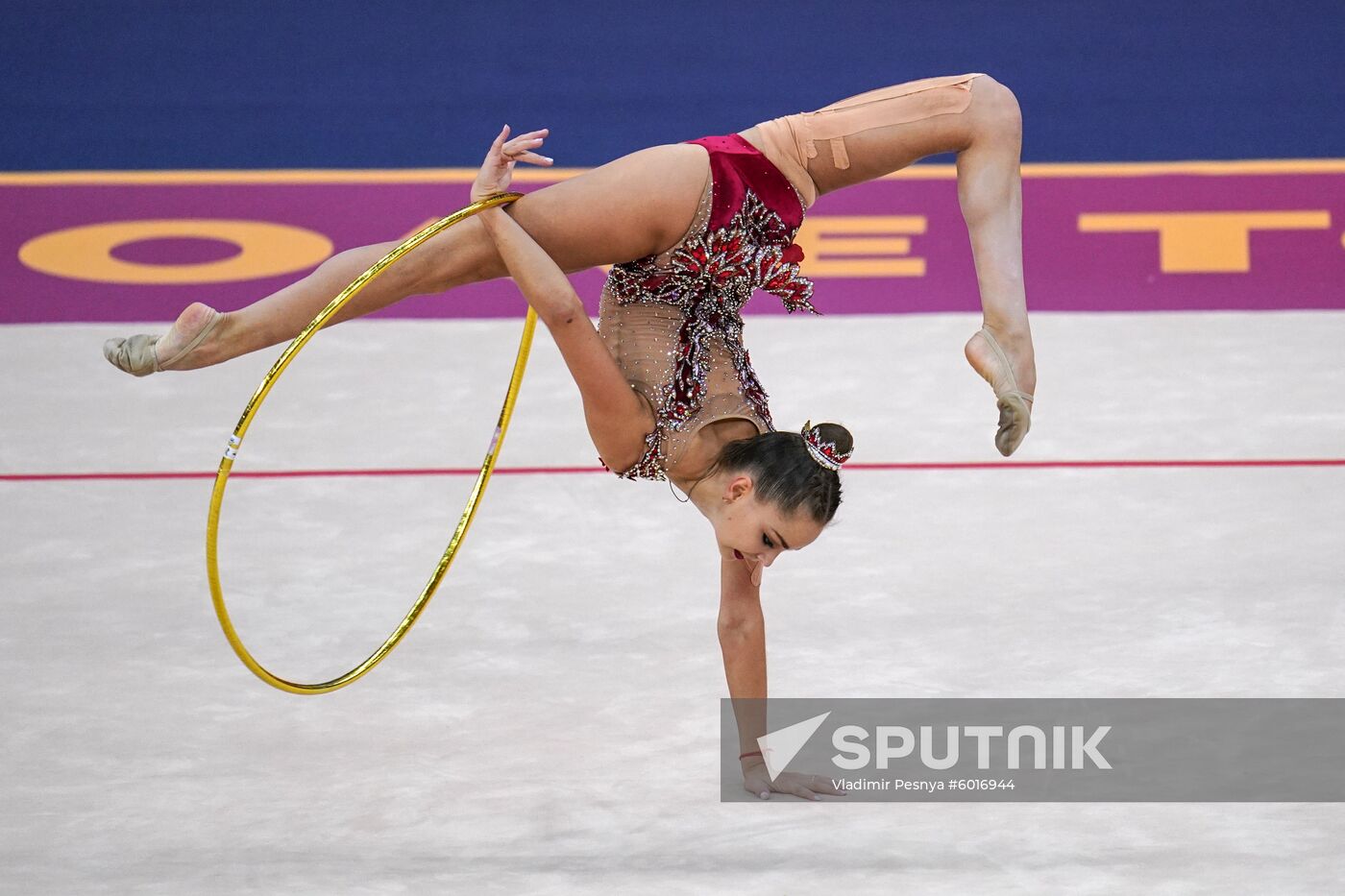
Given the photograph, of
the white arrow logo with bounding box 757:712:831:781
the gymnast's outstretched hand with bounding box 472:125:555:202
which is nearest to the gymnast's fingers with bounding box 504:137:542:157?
the gymnast's outstretched hand with bounding box 472:125:555:202

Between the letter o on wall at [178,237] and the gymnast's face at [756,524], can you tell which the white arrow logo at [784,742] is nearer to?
the gymnast's face at [756,524]

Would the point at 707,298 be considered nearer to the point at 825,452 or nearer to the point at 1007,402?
the point at 825,452

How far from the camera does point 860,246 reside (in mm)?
6766

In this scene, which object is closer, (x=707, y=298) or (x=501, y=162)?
(x=501, y=162)

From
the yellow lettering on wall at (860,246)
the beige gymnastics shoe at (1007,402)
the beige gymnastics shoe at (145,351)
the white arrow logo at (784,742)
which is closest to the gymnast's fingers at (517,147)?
the beige gymnastics shoe at (145,351)

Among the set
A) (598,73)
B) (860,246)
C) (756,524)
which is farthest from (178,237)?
(756,524)

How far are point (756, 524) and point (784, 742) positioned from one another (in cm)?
79

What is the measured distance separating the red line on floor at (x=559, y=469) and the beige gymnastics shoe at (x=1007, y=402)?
211 cm

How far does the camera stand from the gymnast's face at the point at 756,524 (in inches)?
127

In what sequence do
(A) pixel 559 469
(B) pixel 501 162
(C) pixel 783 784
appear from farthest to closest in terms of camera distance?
(A) pixel 559 469 → (C) pixel 783 784 → (B) pixel 501 162

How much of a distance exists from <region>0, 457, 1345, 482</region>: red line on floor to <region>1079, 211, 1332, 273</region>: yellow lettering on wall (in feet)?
5.15

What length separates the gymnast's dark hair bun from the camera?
3209 mm

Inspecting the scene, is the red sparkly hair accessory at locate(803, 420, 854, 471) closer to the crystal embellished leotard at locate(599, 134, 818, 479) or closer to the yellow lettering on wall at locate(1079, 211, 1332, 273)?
the crystal embellished leotard at locate(599, 134, 818, 479)

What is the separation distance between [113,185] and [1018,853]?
5078mm
